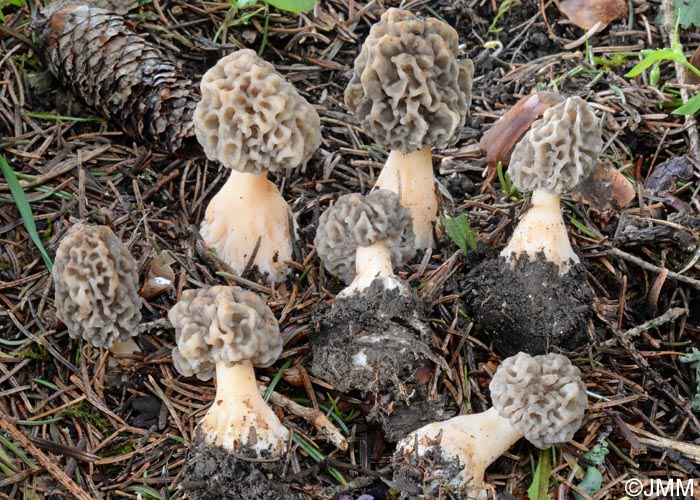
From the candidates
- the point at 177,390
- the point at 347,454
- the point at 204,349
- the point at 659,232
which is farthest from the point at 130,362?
the point at 659,232

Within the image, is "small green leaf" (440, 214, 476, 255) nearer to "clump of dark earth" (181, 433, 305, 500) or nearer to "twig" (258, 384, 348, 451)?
"twig" (258, 384, 348, 451)

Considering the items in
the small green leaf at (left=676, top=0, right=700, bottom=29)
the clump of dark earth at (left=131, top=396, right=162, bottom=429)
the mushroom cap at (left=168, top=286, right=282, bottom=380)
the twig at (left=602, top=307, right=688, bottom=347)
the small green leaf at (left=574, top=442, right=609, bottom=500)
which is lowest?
the small green leaf at (left=574, top=442, right=609, bottom=500)

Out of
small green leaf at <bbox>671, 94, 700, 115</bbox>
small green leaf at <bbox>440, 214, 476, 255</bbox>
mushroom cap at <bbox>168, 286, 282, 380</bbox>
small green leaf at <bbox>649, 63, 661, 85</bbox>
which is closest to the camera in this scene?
mushroom cap at <bbox>168, 286, 282, 380</bbox>

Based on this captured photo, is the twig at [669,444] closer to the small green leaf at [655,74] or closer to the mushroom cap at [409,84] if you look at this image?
the mushroom cap at [409,84]

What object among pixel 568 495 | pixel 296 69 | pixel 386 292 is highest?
pixel 296 69

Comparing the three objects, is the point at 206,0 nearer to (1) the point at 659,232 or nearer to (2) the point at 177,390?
(2) the point at 177,390

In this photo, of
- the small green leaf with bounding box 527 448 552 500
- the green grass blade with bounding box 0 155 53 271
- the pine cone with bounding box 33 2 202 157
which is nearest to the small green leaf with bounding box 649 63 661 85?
the small green leaf with bounding box 527 448 552 500

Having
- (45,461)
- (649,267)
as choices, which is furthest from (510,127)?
(45,461)
